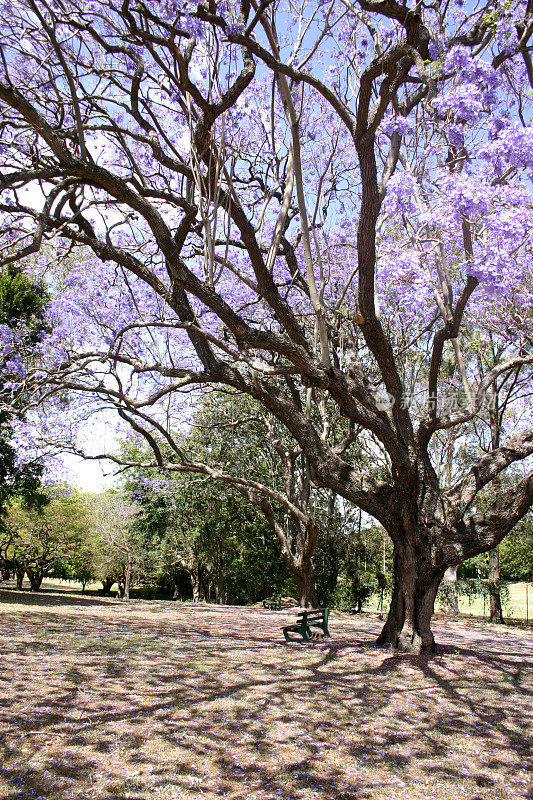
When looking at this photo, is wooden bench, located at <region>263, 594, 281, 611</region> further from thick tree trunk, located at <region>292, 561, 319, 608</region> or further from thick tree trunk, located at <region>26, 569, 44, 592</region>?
thick tree trunk, located at <region>26, 569, 44, 592</region>

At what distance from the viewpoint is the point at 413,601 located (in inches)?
267

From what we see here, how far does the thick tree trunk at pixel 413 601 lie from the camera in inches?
265

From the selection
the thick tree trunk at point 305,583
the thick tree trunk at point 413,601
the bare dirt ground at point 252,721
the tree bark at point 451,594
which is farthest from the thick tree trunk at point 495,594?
the thick tree trunk at point 413,601

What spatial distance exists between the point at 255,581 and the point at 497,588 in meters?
6.81

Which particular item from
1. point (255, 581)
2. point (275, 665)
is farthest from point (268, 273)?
point (255, 581)

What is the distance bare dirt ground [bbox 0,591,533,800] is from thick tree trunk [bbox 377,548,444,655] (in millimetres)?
267

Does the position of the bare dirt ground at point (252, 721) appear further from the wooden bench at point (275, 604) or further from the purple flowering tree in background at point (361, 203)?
the wooden bench at point (275, 604)

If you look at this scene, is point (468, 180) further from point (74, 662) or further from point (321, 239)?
Result: point (74, 662)

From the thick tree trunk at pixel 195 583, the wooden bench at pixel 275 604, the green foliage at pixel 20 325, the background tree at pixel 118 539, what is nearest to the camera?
the green foliage at pixel 20 325

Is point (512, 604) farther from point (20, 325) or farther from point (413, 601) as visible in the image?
point (20, 325)

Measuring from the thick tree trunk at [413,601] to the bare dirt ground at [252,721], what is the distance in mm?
267

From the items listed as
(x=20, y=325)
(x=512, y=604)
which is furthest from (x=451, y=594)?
(x=20, y=325)

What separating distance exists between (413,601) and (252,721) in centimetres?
328

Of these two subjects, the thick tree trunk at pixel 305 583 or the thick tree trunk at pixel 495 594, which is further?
the thick tree trunk at pixel 495 594
